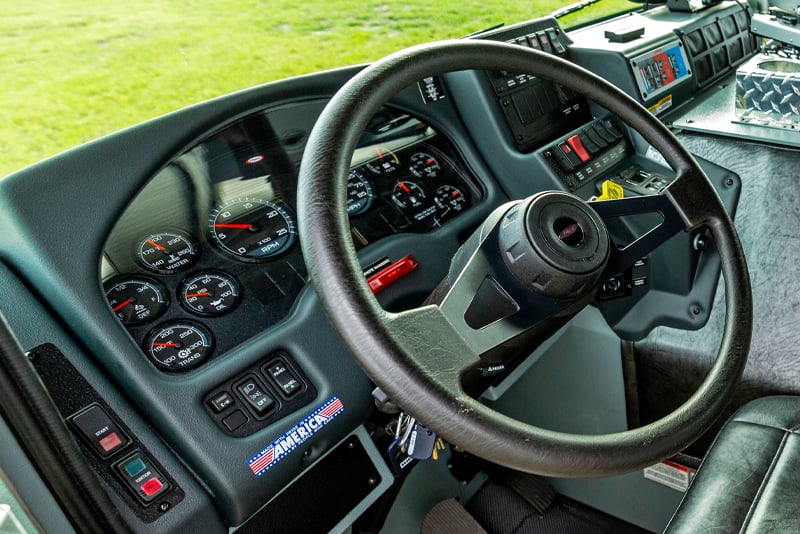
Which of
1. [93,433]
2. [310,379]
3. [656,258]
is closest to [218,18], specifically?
[310,379]

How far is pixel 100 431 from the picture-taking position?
949 mm

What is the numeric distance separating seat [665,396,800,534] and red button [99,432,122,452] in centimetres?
88

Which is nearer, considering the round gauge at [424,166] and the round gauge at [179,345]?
the round gauge at [179,345]

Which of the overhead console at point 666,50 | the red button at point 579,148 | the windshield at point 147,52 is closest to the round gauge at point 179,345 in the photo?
the windshield at point 147,52

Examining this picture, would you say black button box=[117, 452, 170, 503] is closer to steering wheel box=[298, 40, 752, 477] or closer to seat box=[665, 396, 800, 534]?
steering wheel box=[298, 40, 752, 477]

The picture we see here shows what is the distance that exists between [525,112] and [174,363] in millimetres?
978

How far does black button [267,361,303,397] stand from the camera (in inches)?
43.7

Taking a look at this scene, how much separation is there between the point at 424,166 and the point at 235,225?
17.2 inches

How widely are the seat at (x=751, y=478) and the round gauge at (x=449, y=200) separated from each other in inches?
26.5

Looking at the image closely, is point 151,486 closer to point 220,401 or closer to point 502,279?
point 220,401

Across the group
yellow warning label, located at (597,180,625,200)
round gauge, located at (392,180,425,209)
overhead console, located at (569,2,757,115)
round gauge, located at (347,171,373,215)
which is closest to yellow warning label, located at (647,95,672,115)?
overhead console, located at (569,2,757,115)

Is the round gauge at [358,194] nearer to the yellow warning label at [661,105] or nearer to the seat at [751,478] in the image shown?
the seat at [751,478]

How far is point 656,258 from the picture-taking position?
4.72 ft

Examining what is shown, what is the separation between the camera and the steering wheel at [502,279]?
28.7 inches
